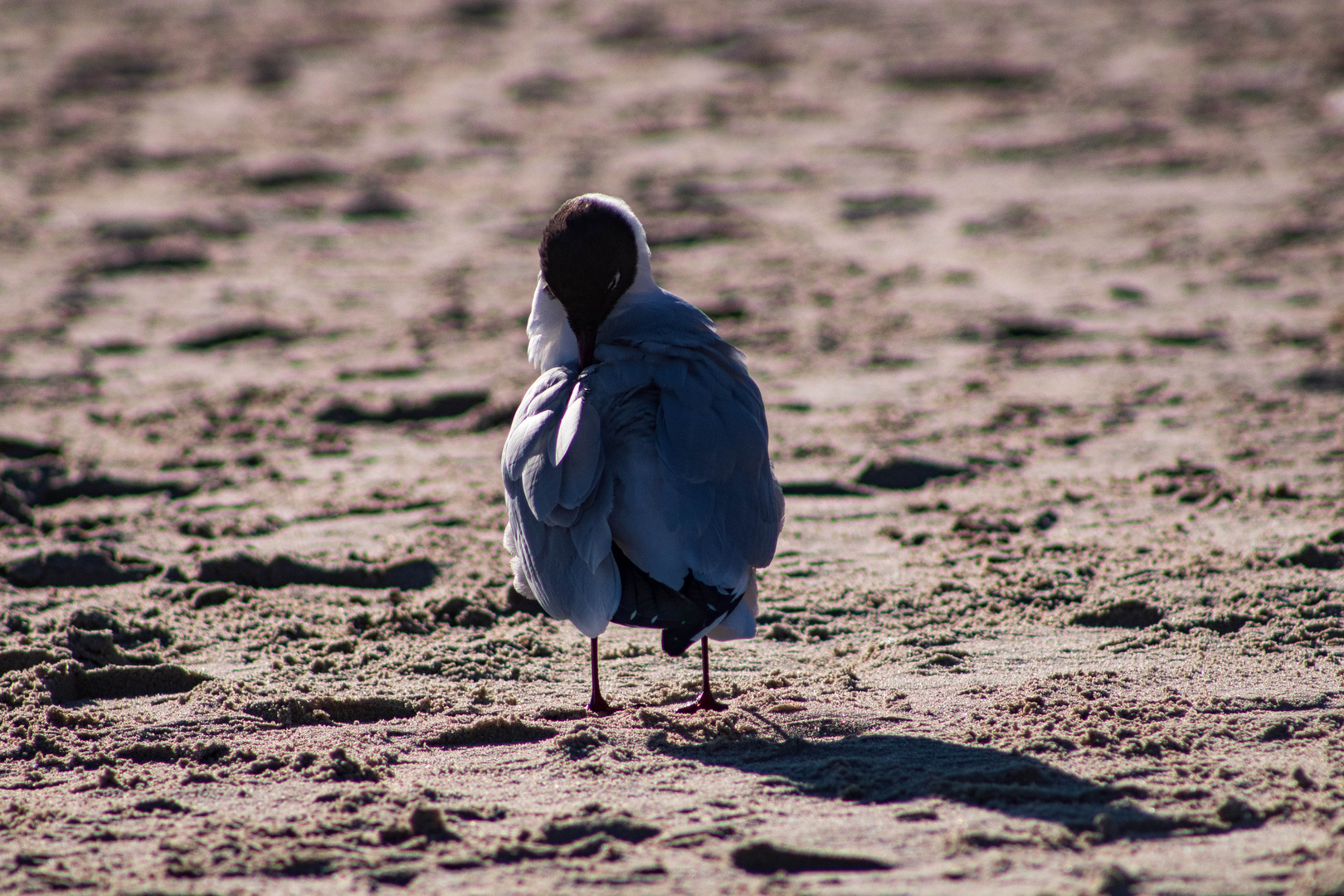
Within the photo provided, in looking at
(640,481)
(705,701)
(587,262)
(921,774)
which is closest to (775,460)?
(587,262)

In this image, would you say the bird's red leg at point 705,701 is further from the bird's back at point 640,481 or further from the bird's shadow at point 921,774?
the bird's back at point 640,481

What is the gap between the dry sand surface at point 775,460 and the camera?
3.14 m

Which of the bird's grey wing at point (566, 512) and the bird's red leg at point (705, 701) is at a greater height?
the bird's grey wing at point (566, 512)

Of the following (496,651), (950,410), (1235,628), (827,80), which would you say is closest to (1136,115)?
(827,80)

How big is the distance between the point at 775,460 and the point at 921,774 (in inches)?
104

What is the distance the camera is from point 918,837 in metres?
3.00

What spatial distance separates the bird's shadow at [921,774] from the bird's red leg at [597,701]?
0.22 m

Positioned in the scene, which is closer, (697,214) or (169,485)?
(169,485)

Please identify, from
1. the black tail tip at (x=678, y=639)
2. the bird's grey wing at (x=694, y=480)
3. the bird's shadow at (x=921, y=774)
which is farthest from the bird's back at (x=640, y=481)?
the bird's shadow at (x=921, y=774)

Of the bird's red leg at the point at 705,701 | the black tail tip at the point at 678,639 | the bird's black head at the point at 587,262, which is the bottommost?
the bird's red leg at the point at 705,701

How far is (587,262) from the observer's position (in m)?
4.38

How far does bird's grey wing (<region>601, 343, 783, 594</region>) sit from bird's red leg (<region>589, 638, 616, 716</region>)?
0.43 metres

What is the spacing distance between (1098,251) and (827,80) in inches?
182

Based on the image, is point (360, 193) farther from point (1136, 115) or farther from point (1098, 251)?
point (1136, 115)
